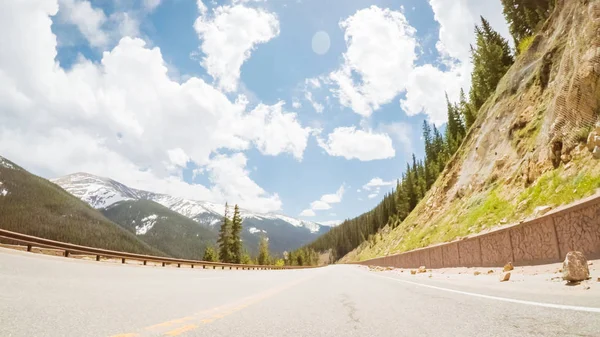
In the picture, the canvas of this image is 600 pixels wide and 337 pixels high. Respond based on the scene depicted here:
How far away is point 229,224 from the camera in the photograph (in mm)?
66375

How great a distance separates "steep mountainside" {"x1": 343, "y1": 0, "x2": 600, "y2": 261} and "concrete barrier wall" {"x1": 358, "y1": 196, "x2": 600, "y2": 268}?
285 centimetres

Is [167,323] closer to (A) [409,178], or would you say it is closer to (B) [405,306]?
(B) [405,306]

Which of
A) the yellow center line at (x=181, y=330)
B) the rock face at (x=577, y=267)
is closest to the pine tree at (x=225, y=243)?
the rock face at (x=577, y=267)

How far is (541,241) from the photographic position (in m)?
11.7

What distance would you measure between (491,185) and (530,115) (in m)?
6.16

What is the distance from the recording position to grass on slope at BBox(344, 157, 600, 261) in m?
14.5

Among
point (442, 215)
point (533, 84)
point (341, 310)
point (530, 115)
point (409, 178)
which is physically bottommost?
point (341, 310)

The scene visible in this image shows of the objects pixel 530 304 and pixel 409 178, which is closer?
pixel 530 304

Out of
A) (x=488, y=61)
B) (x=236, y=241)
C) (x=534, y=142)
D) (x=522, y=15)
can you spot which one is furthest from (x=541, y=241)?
(x=236, y=241)

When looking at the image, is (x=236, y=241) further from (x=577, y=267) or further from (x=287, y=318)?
(x=287, y=318)

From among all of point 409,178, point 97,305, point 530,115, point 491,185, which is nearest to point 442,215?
point 491,185

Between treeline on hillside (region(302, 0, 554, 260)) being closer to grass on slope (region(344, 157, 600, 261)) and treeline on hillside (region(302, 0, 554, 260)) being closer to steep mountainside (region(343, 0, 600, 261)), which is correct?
steep mountainside (region(343, 0, 600, 261))

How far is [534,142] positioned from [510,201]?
503 centimetres

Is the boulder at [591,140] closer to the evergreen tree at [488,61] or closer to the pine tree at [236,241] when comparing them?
the evergreen tree at [488,61]
